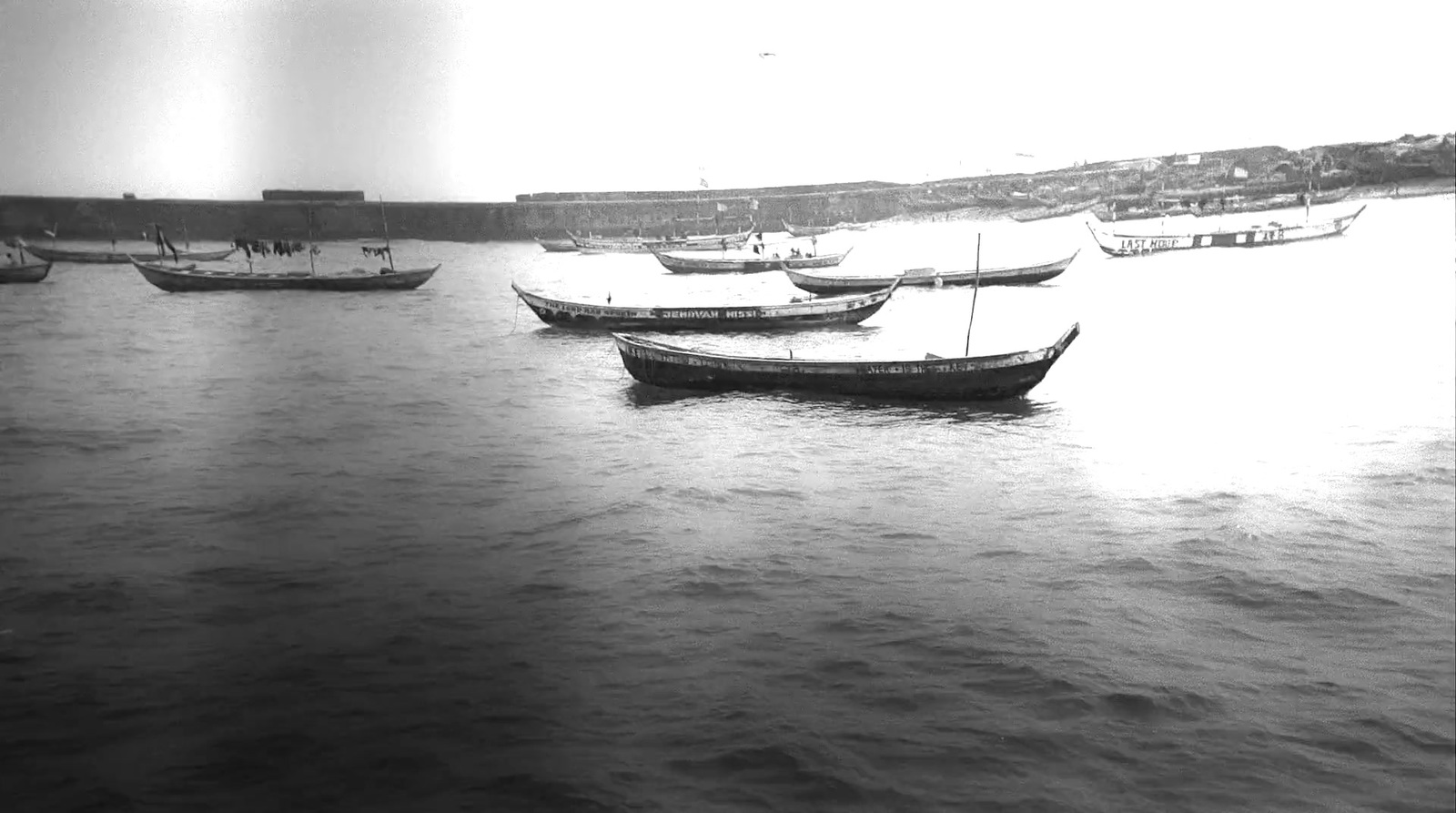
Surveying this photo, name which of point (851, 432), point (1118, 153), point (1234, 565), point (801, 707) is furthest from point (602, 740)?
point (851, 432)

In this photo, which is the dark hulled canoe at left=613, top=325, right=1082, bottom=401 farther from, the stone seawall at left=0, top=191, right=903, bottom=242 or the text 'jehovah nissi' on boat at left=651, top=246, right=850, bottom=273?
the text 'jehovah nissi' on boat at left=651, top=246, right=850, bottom=273

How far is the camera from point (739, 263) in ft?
79.7

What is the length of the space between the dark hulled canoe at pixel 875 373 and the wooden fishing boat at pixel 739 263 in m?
14.2

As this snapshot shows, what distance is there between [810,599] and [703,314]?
886 cm

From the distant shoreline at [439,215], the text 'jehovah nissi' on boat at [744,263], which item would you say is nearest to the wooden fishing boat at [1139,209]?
the distant shoreline at [439,215]

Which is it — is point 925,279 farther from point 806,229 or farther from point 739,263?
point 806,229

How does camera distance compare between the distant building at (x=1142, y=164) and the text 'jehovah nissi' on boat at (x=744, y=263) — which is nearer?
the distant building at (x=1142, y=164)

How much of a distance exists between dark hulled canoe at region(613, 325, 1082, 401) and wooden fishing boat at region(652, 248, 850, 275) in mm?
14224

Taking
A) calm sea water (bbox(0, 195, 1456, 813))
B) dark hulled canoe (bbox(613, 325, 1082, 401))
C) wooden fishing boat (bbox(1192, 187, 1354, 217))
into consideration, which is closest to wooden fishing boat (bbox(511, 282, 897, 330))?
dark hulled canoe (bbox(613, 325, 1082, 401))

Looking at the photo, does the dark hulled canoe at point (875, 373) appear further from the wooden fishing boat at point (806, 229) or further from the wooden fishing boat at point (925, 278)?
the wooden fishing boat at point (806, 229)

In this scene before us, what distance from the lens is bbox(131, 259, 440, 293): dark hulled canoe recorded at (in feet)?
49.8

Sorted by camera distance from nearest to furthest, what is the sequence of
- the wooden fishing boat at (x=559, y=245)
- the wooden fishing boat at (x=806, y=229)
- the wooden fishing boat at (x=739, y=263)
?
the wooden fishing boat at (x=739, y=263), the wooden fishing boat at (x=559, y=245), the wooden fishing boat at (x=806, y=229)

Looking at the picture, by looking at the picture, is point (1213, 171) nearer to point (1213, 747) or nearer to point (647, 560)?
point (1213, 747)

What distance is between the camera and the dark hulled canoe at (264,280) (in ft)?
49.8
